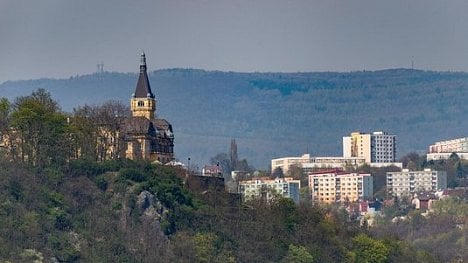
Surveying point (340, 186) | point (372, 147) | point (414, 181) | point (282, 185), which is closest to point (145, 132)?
point (282, 185)

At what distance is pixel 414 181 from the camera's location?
433 ft

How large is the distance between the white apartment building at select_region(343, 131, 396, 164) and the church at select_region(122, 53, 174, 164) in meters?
63.3

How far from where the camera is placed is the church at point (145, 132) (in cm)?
7156

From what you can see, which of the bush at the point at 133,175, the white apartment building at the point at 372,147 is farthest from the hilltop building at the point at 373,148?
the bush at the point at 133,175

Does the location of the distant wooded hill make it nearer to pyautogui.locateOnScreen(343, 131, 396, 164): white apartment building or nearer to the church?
pyautogui.locateOnScreen(343, 131, 396, 164): white apartment building

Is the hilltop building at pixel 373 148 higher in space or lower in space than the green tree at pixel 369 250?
higher

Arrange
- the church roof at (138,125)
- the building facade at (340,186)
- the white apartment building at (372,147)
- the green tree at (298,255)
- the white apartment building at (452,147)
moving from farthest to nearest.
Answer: the white apartment building at (452,147) < the white apartment building at (372,147) < the building facade at (340,186) < the church roof at (138,125) < the green tree at (298,255)

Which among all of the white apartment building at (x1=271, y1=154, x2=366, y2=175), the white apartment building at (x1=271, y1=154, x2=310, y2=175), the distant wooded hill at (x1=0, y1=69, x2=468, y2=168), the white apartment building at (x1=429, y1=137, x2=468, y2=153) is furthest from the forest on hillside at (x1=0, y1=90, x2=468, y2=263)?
the distant wooded hill at (x1=0, y1=69, x2=468, y2=168)

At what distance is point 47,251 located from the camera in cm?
5778

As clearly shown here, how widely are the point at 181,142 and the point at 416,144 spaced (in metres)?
26.4

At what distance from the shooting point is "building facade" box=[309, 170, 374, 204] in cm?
12588

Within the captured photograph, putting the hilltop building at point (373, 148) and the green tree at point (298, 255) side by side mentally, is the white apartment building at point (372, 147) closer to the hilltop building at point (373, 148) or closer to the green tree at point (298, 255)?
the hilltop building at point (373, 148)

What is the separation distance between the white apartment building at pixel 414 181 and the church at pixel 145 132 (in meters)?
50.6

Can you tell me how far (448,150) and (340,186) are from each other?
22.8 meters
